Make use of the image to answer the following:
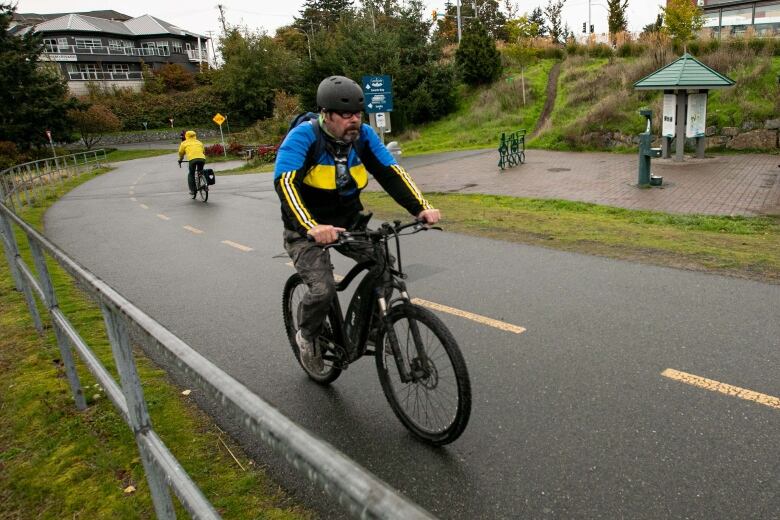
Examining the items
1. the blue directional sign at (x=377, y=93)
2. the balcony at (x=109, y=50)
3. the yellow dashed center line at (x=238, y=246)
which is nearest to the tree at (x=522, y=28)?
the blue directional sign at (x=377, y=93)

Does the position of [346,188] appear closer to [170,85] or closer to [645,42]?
[645,42]

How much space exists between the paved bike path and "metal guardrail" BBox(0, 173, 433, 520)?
1198 millimetres

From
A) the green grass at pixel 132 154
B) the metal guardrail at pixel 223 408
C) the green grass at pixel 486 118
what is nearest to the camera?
the metal guardrail at pixel 223 408

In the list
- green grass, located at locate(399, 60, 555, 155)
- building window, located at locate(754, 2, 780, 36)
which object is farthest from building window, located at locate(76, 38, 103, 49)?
building window, located at locate(754, 2, 780, 36)

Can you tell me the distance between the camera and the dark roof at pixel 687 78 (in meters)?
17.1

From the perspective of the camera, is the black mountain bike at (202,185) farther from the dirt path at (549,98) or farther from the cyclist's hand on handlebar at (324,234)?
the dirt path at (549,98)

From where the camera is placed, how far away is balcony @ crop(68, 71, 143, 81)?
8669 centimetres

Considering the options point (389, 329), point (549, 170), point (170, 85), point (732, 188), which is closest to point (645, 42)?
point (549, 170)

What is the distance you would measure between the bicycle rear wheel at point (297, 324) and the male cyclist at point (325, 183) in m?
0.11

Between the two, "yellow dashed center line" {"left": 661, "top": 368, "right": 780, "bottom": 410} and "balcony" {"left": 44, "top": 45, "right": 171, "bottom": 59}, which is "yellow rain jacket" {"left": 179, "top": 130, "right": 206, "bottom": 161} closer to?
"yellow dashed center line" {"left": 661, "top": 368, "right": 780, "bottom": 410}

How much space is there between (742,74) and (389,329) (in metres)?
24.0

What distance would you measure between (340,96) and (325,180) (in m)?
0.58

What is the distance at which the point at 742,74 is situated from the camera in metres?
22.5

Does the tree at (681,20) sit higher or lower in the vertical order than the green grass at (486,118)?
higher
